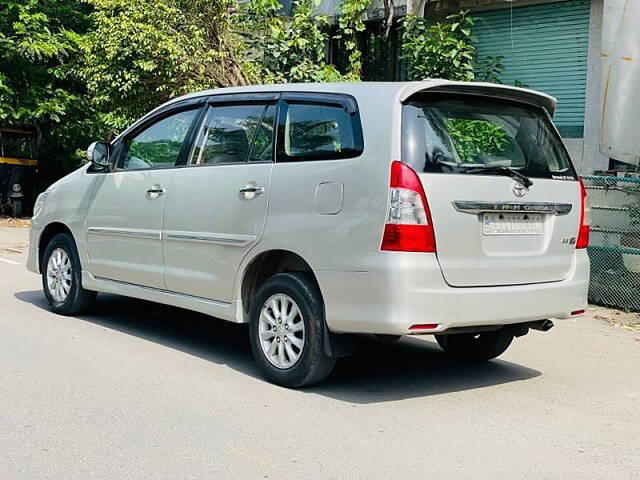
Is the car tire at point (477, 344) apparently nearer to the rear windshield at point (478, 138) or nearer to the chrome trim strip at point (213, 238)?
the rear windshield at point (478, 138)

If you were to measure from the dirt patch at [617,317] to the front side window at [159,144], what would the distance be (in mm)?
4527

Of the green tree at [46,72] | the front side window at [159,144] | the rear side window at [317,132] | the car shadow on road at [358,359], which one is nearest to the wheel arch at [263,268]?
the car shadow on road at [358,359]

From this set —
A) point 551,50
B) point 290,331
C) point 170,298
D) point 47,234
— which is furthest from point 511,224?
point 551,50

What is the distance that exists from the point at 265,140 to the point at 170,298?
1.48 metres

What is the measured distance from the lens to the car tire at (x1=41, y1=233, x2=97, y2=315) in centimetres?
759

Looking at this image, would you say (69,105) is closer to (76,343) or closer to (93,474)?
(76,343)

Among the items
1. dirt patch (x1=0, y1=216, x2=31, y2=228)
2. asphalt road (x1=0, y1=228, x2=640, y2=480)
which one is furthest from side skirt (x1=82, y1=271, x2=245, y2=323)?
dirt patch (x1=0, y1=216, x2=31, y2=228)

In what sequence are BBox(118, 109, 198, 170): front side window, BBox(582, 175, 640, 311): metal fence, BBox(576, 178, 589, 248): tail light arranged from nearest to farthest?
BBox(576, 178, 589, 248): tail light < BBox(118, 109, 198, 170): front side window < BBox(582, 175, 640, 311): metal fence

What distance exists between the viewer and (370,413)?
511cm

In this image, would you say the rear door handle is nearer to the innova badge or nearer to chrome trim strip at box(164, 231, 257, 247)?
chrome trim strip at box(164, 231, 257, 247)

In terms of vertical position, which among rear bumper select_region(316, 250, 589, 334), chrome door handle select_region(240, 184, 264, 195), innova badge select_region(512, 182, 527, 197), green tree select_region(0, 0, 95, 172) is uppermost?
green tree select_region(0, 0, 95, 172)

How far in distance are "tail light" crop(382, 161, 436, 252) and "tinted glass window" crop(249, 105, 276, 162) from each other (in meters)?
1.19

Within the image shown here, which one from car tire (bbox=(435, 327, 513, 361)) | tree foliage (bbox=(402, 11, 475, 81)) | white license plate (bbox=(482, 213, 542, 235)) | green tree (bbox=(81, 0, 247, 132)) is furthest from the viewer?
green tree (bbox=(81, 0, 247, 132))

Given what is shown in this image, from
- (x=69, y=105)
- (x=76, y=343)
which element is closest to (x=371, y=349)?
(x=76, y=343)
